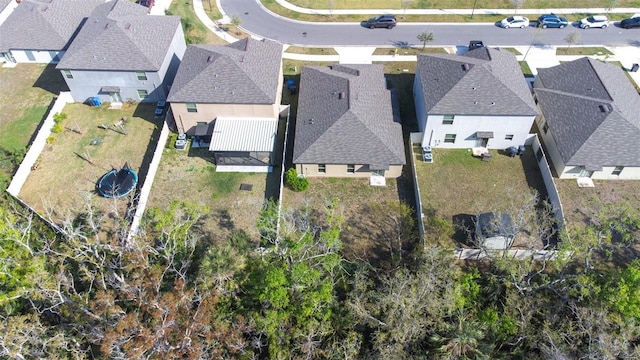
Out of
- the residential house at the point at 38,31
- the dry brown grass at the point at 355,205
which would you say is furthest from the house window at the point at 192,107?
the residential house at the point at 38,31

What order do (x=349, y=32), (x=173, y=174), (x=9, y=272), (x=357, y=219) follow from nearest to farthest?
(x=9, y=272) < (x=357, y=219) < (x=173, y=174) < (x=349, y=32)

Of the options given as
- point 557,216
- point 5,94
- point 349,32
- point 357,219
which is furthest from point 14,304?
point 349,32

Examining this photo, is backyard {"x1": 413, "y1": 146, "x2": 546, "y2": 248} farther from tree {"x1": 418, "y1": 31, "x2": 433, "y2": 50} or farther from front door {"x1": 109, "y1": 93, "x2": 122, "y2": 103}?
front door {"x1": 109, "y1": 93, "x2": 122, "y2": 103}

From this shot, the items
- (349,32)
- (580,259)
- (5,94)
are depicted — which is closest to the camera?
(580,259)

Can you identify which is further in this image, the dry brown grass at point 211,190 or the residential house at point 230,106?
the residential house at point 230,106

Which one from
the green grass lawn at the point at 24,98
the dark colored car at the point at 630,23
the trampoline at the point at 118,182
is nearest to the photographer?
the trampoline at the point at 118,182

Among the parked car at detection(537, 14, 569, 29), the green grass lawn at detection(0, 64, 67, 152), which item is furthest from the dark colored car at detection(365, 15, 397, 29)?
the green grass lawn at detection(0, 64, 67, 152)

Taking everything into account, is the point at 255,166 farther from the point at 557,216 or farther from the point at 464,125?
the point at 557,216

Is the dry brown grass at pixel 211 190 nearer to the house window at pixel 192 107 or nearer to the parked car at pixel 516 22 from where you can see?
the house window at pixel 192 107
